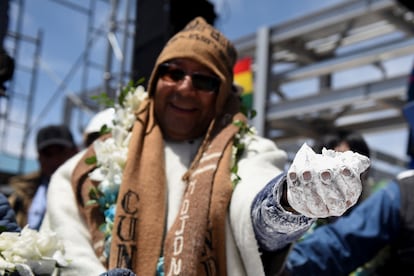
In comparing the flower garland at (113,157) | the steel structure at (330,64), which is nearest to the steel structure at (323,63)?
the steel structure at (330,64)

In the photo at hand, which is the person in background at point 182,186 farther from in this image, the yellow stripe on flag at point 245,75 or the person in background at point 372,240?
the yellow stripe on flag at point 245,75

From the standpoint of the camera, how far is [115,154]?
6.15ft

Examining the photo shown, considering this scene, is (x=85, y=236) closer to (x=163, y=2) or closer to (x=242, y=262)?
(x=242, y=262)

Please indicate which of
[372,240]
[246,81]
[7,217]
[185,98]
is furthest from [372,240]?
[246,81]

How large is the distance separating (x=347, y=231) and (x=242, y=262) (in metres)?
0.62

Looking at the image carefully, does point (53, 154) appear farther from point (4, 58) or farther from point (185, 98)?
point (185, 98)

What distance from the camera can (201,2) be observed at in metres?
3.10

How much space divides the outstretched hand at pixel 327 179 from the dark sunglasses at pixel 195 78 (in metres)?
0.83

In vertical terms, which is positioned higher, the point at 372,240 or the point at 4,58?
the point at 4,58

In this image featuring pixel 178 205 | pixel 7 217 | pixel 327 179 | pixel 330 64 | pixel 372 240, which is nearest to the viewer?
pixel 327 179

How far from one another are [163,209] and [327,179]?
2.58ft

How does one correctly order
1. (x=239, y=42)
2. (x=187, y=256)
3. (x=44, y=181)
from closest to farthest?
1. (x=187, y=256)
2. (x=44, y=181)
3. (x=239, y=42)

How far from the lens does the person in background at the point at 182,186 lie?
5.18ft

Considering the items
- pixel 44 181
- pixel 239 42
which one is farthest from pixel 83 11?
pixel 44 181
